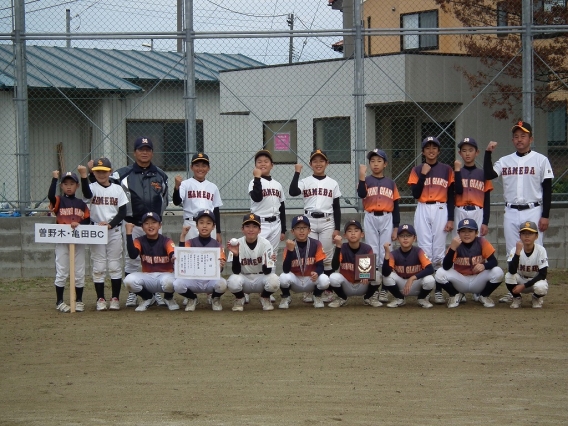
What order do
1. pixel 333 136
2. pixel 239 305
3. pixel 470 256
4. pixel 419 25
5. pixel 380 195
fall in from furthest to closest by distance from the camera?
1. pixel 419 25
2. pixel 333 136
3. pixel 380 195
4. pixel 239 305
5. pixel 470 256

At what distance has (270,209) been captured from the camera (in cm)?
973

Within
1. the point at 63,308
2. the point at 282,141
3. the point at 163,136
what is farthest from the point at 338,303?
the point at 163,136

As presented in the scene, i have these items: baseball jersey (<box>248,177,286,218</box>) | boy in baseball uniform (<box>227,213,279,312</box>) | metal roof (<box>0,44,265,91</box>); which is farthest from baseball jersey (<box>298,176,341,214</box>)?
metal roof (<box>0,44,265,91</box>)

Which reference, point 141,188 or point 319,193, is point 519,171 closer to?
point 319,193

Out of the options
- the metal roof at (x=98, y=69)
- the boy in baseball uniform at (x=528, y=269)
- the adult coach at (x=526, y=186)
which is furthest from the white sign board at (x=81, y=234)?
the metal roof at (x=98, y=69)

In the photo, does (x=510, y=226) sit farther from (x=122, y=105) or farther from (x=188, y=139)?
(x=122, y=105)

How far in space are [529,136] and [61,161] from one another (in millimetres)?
7447

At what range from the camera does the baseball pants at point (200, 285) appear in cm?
913

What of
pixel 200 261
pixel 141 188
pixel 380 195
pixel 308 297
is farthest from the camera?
pixel 308 297

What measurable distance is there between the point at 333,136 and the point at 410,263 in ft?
17.1

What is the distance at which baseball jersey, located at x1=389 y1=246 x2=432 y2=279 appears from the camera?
30.3 ft

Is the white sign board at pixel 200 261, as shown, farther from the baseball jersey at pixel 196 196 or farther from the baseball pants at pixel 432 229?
the baseball pants at pixel 432 229

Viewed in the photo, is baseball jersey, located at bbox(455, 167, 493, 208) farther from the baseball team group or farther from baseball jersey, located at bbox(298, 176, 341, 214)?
baseball jersey, located at bbox(298, 176, 341, 214)

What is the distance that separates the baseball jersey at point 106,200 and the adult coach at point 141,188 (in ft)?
0.54
